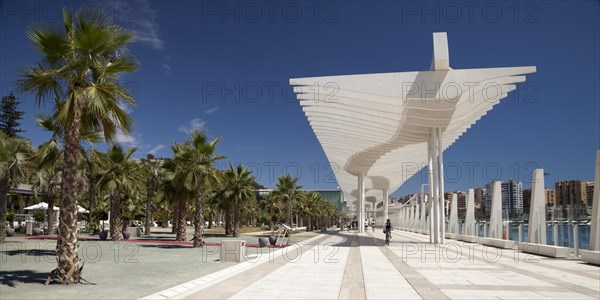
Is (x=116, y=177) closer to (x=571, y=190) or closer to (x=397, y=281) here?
(x=397, y=281)

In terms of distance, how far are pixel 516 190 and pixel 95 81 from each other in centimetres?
5657

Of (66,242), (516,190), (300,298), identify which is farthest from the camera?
(516,190)

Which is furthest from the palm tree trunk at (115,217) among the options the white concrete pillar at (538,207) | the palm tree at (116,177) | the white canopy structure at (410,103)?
the white concrete pillar at (538,207)

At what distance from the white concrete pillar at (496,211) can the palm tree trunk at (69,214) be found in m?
21.4

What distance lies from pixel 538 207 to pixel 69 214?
A: 709 inches

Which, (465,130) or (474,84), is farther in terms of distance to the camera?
(465,130)

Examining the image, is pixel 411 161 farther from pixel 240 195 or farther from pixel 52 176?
pixel 52 176

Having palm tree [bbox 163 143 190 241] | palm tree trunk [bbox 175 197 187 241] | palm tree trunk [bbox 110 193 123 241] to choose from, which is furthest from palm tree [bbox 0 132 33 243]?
palm tree trunk [bbox 175 197 187 241]

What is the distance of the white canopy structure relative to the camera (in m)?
23.7

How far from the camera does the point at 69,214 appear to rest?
1047 centimetres

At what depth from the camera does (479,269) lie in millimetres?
13609

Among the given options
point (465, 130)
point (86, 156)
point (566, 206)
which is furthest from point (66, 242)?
point (465, 130)

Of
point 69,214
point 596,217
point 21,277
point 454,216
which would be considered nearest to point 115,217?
point 21,277

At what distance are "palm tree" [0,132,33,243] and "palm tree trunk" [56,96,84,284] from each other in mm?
14450
